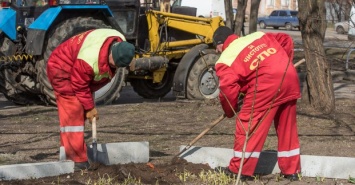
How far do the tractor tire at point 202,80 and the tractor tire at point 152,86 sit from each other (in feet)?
3.12

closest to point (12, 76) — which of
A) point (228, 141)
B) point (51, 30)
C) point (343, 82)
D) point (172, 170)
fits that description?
point (51, 30)

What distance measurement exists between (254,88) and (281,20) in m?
50.1

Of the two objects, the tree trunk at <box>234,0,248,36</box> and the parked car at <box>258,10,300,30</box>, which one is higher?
the tree trunk at <box>234,0,248,36</box>

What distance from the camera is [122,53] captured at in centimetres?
793

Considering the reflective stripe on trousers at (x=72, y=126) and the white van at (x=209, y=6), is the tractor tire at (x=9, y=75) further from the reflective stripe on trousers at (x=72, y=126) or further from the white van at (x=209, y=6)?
the white van at (x=209, y=6)

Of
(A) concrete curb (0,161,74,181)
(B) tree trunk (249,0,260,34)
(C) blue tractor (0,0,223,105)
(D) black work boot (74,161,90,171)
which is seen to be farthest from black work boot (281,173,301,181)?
(B) tree trunk (249,0,260,34)

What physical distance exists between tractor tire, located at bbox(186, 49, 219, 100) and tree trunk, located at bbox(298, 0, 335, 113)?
103 inches

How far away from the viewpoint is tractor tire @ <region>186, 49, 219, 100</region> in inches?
588

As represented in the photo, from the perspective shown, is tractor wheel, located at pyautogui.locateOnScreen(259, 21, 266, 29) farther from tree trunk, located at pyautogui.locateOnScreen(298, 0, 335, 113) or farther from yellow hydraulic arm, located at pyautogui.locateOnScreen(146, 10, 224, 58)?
tree trunk, located at pyautogui.locateOnScreen(298, 0, 335, 113)

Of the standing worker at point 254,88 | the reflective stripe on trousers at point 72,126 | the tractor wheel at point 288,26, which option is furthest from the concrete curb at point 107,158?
the tractor wheel at point 288,26

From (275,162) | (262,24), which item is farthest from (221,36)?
(262,24)

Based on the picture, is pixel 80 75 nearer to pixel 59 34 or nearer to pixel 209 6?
pixel 59 34

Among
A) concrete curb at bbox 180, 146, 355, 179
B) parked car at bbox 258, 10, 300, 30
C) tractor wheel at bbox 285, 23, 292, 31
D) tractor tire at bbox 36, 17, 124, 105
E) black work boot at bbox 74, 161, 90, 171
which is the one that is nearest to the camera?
concrete curb at bbox 180, 146, 355, 179

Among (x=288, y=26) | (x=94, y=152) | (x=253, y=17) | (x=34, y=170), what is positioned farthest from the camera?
(x=288, y=26)
